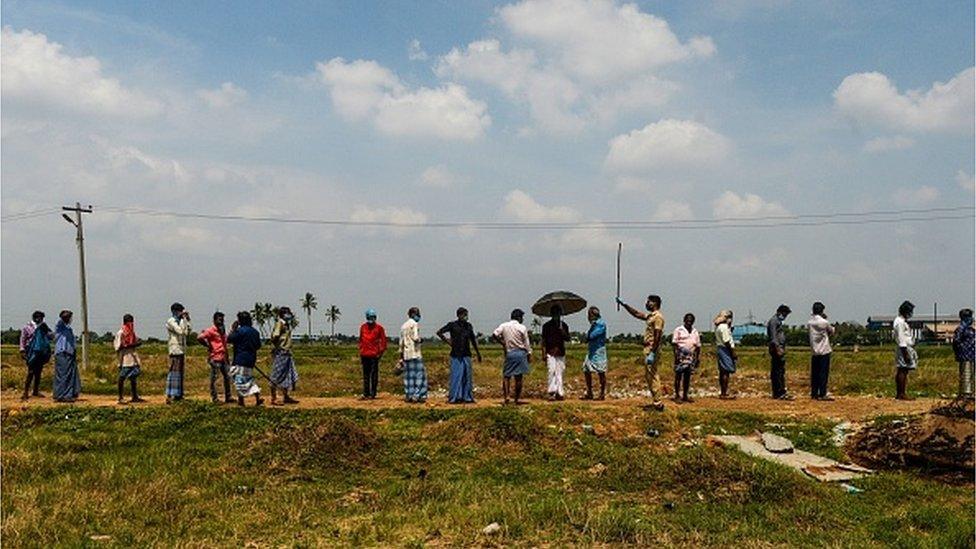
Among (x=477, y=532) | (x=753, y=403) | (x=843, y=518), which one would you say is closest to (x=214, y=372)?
(x=477, y=532)

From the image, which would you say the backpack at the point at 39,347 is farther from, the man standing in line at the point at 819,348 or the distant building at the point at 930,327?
the distant building at the point at 930,327

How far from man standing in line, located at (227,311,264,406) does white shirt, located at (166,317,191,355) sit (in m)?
1.15

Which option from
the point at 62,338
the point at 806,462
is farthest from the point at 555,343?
the point at 62,338

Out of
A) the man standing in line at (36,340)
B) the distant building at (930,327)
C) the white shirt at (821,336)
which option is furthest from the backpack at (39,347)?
the distant building at (930,327)

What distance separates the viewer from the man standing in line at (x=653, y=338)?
13.7 m

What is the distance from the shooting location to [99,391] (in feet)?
63.4

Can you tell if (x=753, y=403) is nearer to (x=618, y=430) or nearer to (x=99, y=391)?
(x=618, y=430)

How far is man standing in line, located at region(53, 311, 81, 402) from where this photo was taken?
1562 cm

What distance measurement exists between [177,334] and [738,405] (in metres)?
10.4

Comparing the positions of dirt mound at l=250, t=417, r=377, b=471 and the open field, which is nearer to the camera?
the open field

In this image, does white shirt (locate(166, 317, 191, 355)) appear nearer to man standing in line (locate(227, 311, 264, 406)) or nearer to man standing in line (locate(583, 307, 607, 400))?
man standing in line (locate(227, 311, 264, 406))

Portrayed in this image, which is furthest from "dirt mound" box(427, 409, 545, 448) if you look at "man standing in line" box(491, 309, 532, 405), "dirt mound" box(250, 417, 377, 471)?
"man standing in line" box(491, 309, 532, 405)

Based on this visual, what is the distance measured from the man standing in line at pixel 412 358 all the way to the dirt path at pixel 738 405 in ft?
0.93

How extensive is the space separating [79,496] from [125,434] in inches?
152
